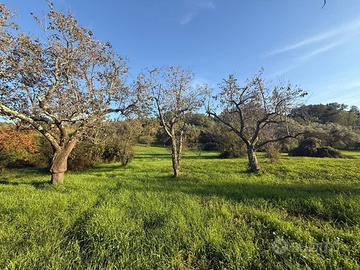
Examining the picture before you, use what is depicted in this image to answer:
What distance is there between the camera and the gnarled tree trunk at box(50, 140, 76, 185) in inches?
572

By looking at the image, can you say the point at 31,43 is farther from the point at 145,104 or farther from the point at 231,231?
the point at 231,231

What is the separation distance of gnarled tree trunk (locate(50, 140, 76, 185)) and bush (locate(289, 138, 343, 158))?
36.5m

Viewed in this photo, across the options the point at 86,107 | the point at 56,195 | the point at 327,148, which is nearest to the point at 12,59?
the point at 86,107

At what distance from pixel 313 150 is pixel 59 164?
37708mm

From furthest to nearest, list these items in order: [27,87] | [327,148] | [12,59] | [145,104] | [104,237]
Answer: [327,148], [145,104], [27,87], [12,59], [104,237]

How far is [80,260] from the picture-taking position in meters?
4.68

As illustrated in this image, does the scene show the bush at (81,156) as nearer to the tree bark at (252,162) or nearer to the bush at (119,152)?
the bush at (119,152)

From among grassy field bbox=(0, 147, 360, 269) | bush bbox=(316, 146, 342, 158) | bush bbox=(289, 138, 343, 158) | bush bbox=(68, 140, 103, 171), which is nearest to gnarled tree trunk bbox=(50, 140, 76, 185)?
grassy field bbox=(0, 147, 360, 269)

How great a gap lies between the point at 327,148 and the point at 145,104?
32.6 metres

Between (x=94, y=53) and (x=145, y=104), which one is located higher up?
(x=94, y=53)

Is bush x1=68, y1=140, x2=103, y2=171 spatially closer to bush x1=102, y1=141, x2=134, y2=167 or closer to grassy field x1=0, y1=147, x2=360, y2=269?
bush x1=102, y1=141, x2=134, y2=167

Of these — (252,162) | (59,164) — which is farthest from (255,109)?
(59,164)

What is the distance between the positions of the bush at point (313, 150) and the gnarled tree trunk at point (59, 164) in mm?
36545

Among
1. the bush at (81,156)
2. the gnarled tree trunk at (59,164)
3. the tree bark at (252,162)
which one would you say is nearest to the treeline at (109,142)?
the bush at (81,156)
